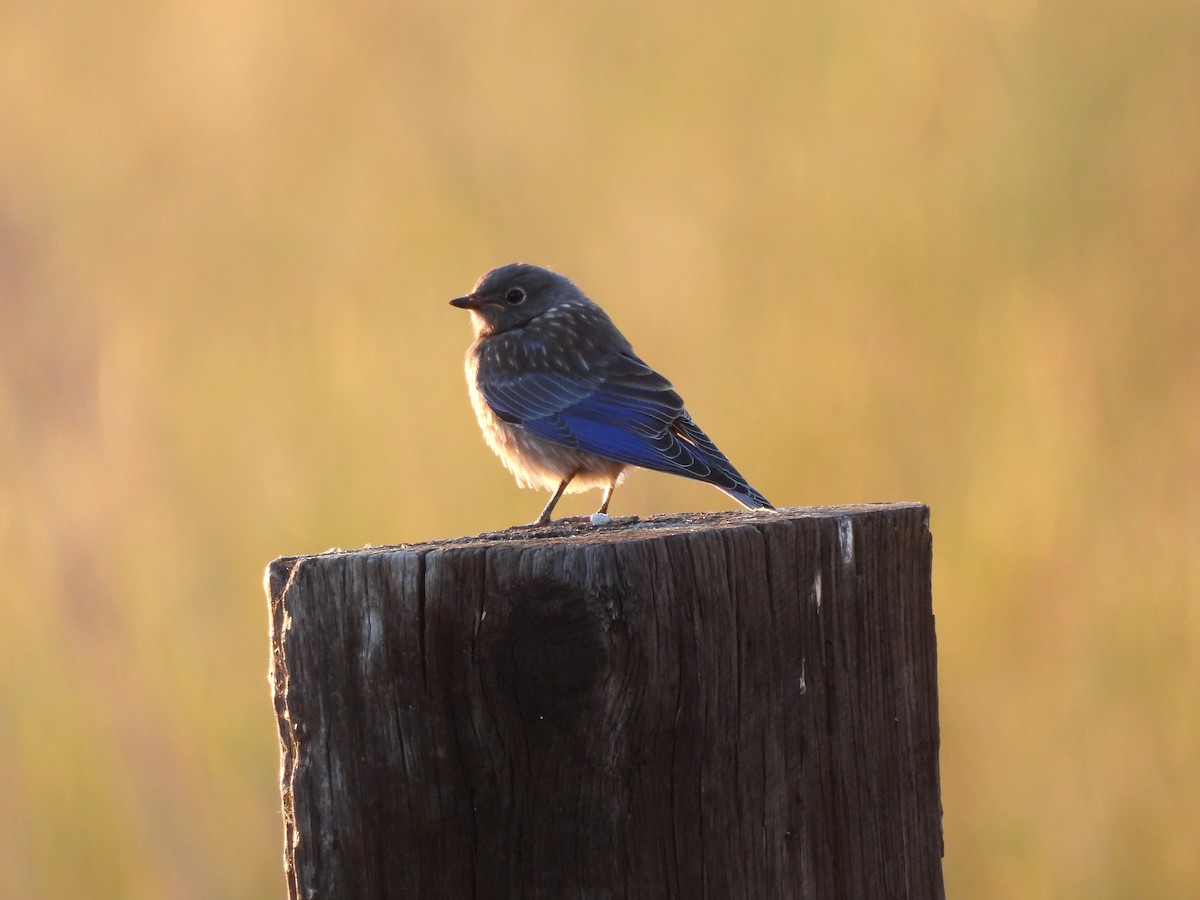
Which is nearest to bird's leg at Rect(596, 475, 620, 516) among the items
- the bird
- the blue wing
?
the bird

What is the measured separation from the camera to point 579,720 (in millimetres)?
2090

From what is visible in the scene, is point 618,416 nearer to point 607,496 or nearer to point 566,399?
point 566,399

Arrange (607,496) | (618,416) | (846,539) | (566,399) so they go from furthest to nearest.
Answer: (607,496), (566,399), (618,416), (846,539)

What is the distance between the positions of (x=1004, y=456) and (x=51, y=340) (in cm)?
345

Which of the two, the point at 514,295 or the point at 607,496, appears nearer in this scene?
the point at 607,496

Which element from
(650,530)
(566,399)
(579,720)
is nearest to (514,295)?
(566,399)

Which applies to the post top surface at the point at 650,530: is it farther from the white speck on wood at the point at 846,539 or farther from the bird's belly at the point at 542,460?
the bird's belly at the point at 542,460

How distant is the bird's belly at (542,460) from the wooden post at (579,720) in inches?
107

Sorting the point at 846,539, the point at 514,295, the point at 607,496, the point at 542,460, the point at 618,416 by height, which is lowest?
the point at 846,539

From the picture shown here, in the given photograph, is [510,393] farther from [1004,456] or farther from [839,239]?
[1004,456]

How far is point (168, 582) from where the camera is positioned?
498 centimetres

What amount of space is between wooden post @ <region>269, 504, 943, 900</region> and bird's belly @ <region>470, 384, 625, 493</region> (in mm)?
2726

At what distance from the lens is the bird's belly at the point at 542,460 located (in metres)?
5.07

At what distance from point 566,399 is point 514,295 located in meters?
1.02
